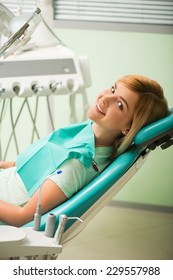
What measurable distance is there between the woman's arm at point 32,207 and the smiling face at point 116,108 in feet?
0.94

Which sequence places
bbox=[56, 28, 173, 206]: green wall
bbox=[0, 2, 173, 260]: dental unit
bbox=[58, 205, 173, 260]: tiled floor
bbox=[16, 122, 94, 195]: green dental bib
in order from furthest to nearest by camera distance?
bbox=[56, 28, 173, 206]: green wall < bbox=[58, 205, 173, 260]: tiled floor < bbox=[16, 122, 94, 195]: green dental bib < bbox=[0, 2, 173, 260]: dental unit

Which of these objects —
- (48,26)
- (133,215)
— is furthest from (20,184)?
(133,215)

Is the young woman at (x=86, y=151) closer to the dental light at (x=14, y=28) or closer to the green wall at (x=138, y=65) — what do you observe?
the dental light at (x=14, y=28)

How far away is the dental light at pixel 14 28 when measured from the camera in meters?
1.84

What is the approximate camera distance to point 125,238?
3.00m

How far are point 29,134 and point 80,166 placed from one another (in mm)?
1604

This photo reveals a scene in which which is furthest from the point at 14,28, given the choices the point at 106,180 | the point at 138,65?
the point at 138,65

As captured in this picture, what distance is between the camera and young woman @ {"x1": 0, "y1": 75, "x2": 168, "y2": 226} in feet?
6.11

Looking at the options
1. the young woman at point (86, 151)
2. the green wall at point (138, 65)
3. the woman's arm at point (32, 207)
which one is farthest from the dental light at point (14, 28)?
the green wall at point (138, 65)

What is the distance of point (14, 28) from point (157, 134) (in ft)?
2.29

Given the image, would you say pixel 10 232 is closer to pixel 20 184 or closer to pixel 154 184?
pixel 20 184

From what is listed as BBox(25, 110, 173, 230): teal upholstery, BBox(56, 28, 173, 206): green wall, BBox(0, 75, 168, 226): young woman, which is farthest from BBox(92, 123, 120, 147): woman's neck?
BBox(56, 28, 173, 206): green wall

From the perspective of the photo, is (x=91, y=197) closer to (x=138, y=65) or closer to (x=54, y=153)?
(x=54, y=153)

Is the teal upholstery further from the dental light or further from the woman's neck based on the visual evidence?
the dental light
